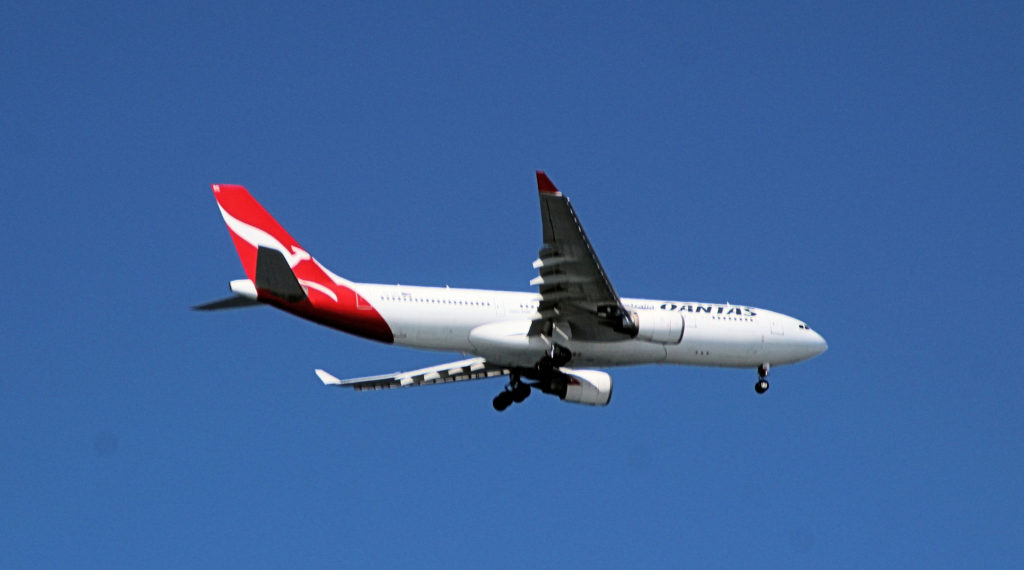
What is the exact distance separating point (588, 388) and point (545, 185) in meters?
11.9

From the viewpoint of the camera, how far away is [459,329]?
36.0 m

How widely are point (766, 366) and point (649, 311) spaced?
5994 mm

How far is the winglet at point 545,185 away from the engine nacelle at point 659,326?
7170mm

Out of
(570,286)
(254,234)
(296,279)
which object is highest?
(254,234)

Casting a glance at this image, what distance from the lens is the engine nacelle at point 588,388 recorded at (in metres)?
40.1

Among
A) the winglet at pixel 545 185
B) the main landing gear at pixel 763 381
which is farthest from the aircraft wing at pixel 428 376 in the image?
the winglet at pixel 545 185

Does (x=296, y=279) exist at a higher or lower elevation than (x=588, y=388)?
lower

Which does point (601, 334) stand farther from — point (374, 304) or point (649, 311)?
point (374, 304)

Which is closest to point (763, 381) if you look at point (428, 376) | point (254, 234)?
point (428, 376)

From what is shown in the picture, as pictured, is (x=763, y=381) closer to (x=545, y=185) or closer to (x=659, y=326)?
(x=659, y=326)

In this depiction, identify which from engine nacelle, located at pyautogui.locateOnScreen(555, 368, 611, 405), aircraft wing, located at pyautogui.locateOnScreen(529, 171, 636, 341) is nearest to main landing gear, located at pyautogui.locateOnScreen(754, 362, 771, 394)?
engine nacelle, located at pyautogui.locateOnScreen(555, 368, 611, 405)

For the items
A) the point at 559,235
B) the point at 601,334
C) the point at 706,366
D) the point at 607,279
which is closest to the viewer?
the point at 559,235

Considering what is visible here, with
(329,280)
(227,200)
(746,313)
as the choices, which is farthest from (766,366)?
(227,200)

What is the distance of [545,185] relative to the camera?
30.2 m
